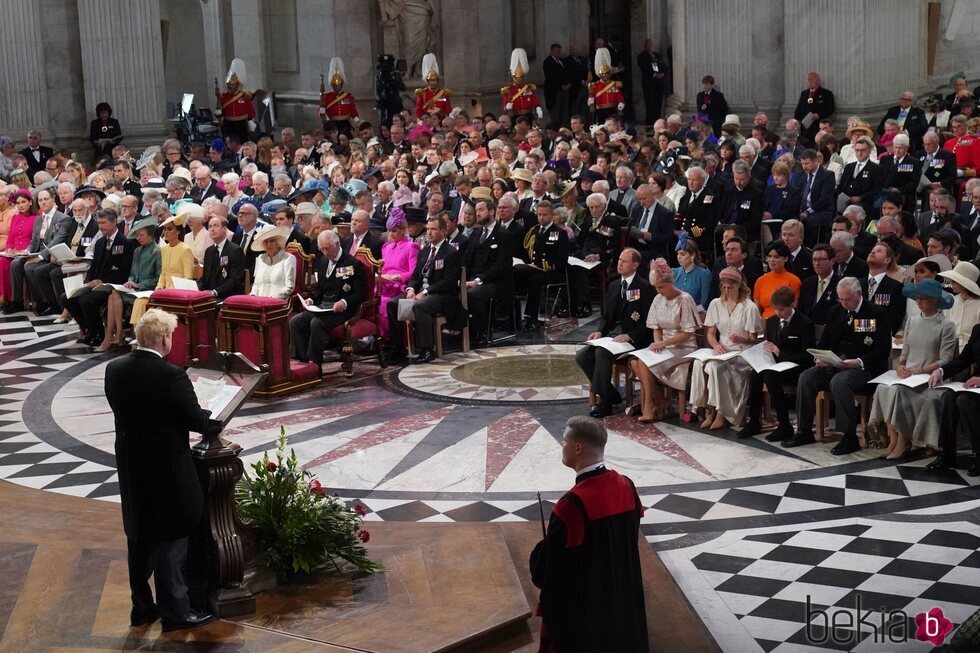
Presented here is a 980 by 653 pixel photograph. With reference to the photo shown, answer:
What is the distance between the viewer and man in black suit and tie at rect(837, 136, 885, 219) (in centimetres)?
1540

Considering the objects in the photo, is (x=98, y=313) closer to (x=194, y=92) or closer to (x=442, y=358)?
(x=442, y=358)

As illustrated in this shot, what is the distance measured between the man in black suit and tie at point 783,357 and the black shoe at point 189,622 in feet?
17.4

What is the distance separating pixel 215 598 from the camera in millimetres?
6742

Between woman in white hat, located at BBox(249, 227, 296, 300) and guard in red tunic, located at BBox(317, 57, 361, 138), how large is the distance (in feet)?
45.1

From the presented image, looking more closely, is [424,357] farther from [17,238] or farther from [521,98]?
[521,98]

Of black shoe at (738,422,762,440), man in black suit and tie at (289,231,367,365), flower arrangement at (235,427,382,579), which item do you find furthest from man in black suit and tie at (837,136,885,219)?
flower arrangement at (235,427,382,579)

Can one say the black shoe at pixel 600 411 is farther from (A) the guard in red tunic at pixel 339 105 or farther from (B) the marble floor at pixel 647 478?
(A) the guard in red tunic at pixel 339 105

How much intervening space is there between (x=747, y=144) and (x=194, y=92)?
20091mm

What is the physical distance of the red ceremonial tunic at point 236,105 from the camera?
87.4 feet

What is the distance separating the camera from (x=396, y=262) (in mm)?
14305

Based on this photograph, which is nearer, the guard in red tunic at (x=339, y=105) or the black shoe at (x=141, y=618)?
the black shoe at (x=141, y=618)

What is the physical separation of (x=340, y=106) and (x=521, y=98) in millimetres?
3610

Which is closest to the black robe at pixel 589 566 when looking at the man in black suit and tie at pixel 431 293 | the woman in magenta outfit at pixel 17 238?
the man in black suit and tie at pixel 431 293

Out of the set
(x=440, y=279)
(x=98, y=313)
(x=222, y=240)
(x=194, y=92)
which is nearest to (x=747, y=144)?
(x=440, y=279)
